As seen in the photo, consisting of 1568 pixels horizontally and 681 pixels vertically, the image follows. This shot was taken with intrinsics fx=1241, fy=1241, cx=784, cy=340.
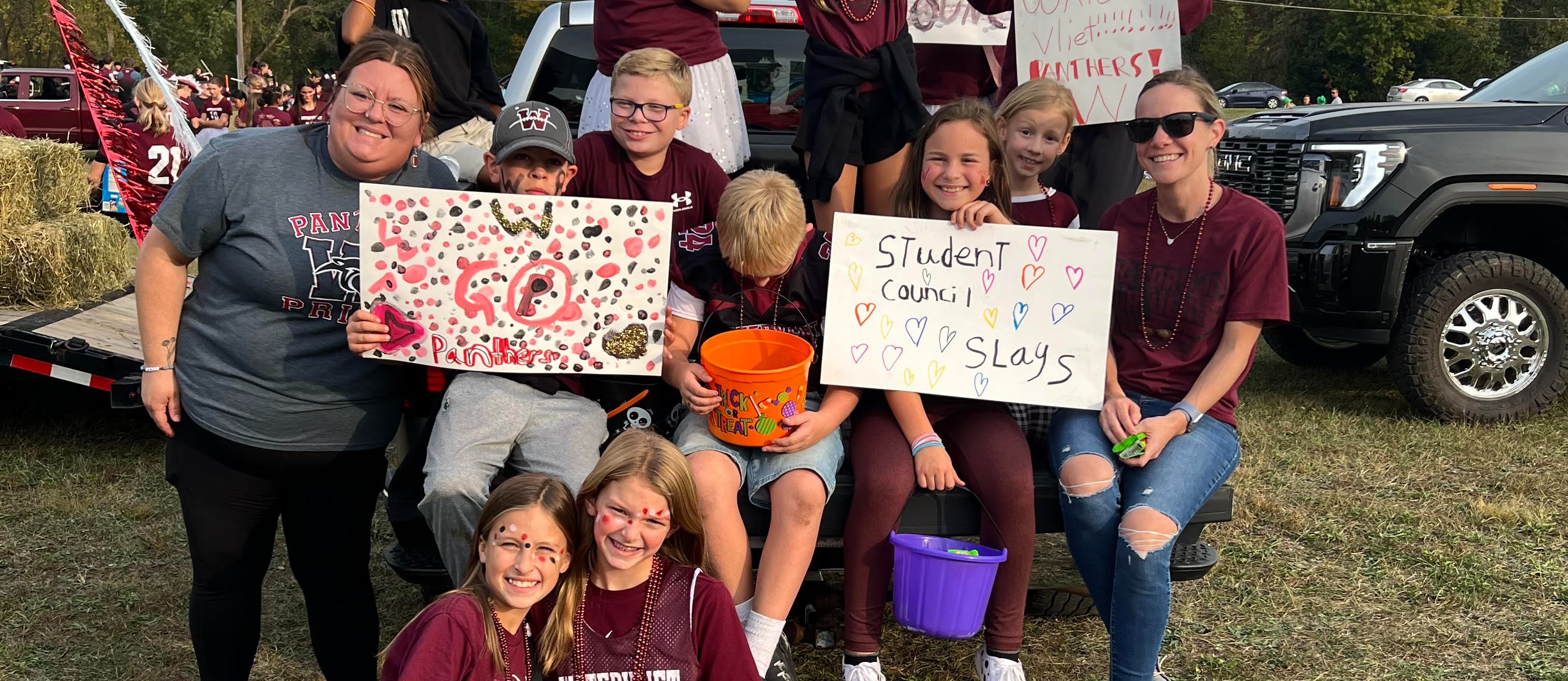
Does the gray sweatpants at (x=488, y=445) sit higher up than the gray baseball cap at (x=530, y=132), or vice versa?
the gray baseball cap at (x=530, y=132)

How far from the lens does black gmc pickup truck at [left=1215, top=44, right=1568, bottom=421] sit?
6.20 meters

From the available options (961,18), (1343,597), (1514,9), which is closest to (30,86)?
(961,18)

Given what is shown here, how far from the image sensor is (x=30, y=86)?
22578mm

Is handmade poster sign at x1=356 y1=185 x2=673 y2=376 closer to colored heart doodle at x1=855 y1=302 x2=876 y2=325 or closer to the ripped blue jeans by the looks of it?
colored heart doodle at x1=855 y1=302 x2=876 y2=325

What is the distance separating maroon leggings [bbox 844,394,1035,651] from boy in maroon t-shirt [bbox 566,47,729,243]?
80 cm

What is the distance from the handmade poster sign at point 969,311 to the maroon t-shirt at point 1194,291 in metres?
0.15

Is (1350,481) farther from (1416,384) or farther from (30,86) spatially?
(30,86)

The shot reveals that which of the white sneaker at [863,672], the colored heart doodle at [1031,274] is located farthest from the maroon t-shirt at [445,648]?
the colored heart doodle at [1031,274]

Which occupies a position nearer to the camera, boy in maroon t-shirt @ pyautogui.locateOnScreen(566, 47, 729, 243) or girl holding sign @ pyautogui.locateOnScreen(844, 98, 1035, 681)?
girl holding sign @ pyautogui.locateOnScreen(844, 98, 1035, 681)

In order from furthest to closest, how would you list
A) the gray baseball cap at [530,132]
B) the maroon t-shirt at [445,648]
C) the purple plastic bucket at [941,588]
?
the gray baseball cap at [530,132] → the purple plastic bucket at [941,588] → the maroon t-shirt at [445,648]

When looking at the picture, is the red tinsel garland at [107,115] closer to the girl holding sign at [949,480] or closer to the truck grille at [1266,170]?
the girl holding sign at [949,480]

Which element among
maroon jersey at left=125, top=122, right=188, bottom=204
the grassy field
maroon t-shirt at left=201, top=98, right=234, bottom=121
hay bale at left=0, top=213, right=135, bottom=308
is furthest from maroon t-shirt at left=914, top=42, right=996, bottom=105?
maroon t-shirt at left=201, top=98, right=234, bottom=121

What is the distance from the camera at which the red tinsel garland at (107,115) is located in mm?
5543

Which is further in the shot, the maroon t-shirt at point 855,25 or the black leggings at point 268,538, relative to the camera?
the maroon t-shirt at point 855,25
